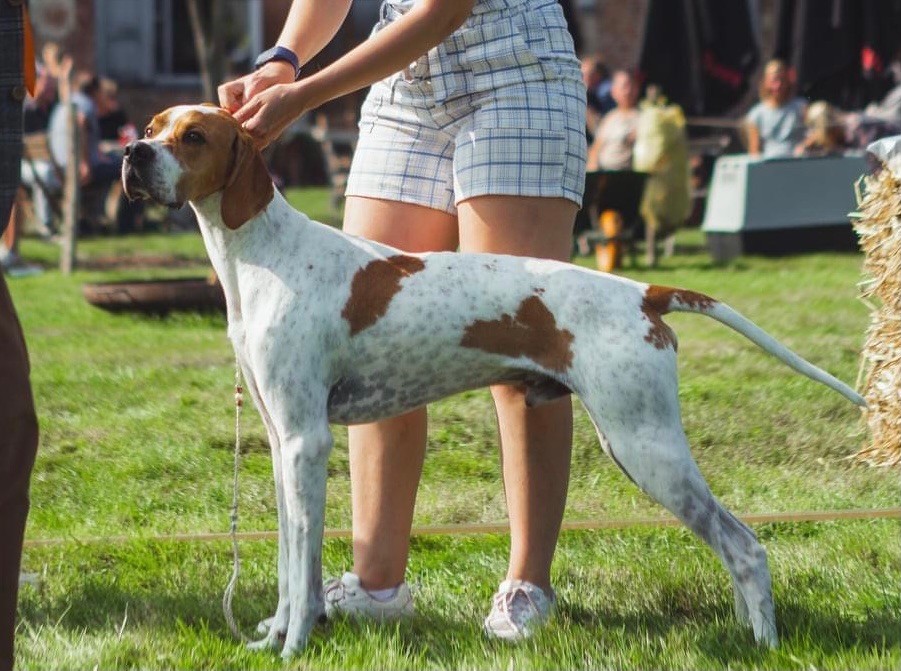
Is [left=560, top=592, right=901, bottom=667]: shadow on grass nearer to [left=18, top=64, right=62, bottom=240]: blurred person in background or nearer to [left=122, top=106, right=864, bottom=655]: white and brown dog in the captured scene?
[left=122, top=106, right=864, bottom=655]: white and brown dog

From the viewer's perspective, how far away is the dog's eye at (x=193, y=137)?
9.42 ft

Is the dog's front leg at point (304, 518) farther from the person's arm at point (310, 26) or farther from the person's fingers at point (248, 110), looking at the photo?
the person's arm at point (310, 26)

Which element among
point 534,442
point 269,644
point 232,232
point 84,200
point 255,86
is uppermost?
point 255,86

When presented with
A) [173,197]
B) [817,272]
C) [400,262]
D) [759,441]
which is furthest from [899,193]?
[817,272]

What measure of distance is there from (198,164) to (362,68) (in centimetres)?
43

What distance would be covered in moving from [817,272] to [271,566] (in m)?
7.44

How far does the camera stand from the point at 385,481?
11.4 feet

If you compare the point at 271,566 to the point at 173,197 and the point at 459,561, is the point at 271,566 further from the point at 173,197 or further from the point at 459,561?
the point at 173,197

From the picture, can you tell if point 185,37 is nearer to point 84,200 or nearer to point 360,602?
point 84,200

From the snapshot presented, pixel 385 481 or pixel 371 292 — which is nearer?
pixel 371 292

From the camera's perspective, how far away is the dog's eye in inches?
113

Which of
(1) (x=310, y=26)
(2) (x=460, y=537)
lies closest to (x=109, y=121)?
(2) (x=460, y=537)

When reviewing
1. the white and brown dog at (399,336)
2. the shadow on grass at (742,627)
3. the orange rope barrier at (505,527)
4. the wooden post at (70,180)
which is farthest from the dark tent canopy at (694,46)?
the white and brown dog at (399,336)

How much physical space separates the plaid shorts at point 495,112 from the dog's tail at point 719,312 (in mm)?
429
